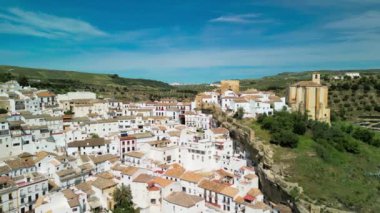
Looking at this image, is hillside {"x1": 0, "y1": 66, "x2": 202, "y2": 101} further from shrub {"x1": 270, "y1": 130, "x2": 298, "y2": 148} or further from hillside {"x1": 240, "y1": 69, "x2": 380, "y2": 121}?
shrub {"x1": 270, "y1": 130, "x2": 298, "y2": 148}

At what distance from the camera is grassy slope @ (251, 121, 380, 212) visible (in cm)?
3016

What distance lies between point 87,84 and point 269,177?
8856 centimetres

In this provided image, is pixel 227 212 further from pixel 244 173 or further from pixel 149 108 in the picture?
pixel 149 108

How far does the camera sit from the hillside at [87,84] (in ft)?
294

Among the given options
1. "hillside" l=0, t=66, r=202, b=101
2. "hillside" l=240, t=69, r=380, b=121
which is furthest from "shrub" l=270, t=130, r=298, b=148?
"hillside" l=0, t=66, r=202, b=101

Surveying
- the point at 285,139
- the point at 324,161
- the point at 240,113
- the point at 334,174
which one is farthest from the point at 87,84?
the point at 334,174

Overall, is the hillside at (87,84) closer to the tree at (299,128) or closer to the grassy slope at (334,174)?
the tree at (299,128)

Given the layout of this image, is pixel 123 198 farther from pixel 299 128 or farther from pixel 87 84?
pixel 87 84

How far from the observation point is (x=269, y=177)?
33.9 m

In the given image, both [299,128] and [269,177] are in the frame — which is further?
[299,128]

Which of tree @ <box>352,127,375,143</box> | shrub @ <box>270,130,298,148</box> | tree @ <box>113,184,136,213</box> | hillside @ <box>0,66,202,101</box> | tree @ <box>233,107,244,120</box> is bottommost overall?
tree @ <box>113,184,136,213</box>

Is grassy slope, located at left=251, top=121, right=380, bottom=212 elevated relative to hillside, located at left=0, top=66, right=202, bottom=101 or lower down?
lower down

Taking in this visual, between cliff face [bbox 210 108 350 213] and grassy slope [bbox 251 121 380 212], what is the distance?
2.97ft

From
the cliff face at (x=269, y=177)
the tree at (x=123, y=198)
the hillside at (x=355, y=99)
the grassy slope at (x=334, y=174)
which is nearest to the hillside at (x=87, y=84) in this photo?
the hillside at (x=355, y=99)
